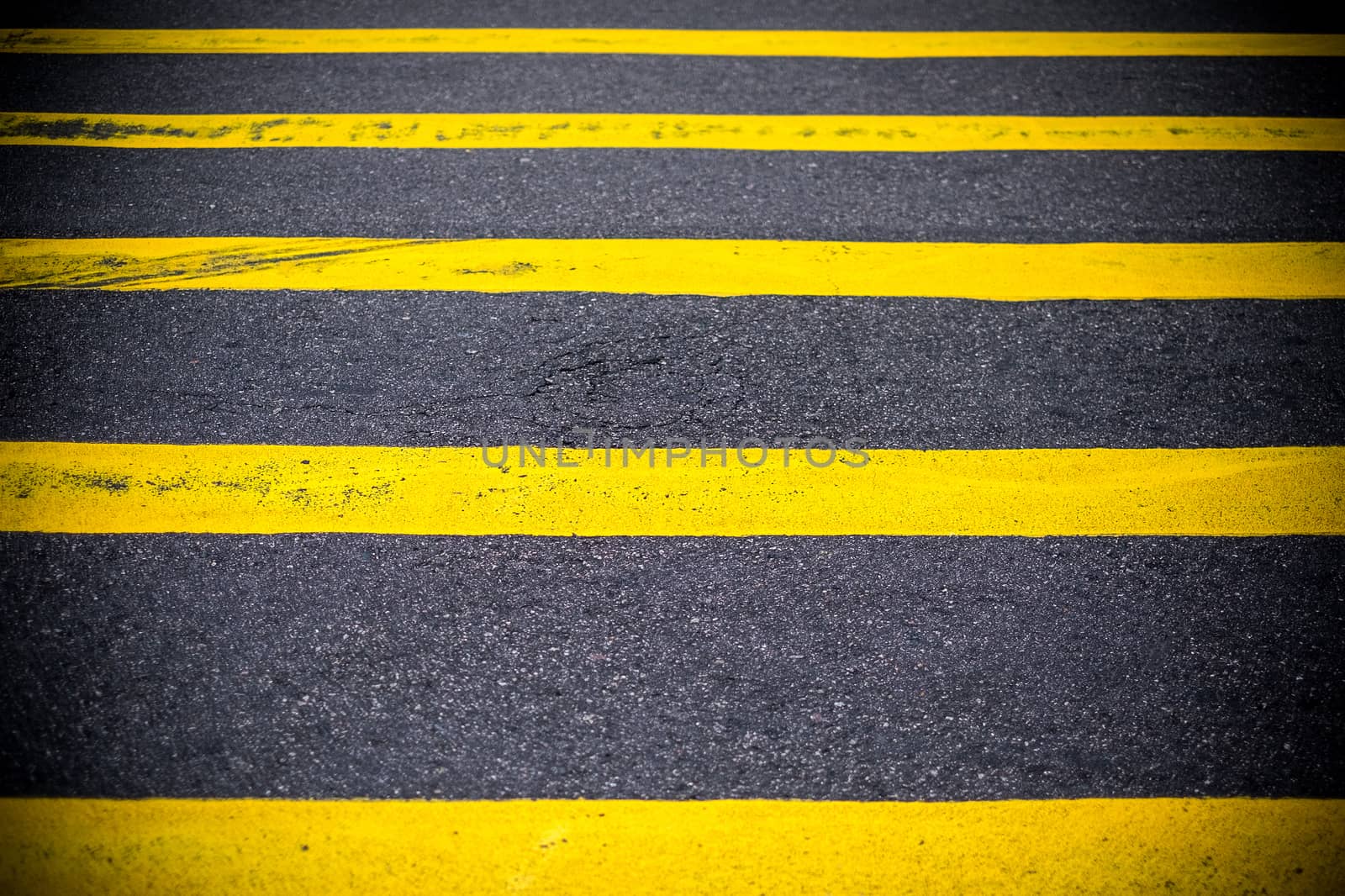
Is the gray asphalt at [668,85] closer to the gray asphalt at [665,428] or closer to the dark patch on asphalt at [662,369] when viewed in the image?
the gray asphalt at [665,428]

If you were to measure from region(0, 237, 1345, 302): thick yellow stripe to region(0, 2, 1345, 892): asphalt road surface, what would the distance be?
9cm

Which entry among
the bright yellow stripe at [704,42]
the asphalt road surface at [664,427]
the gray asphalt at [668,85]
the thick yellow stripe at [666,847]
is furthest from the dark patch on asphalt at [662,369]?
the bright yellow stripe at [704,42]

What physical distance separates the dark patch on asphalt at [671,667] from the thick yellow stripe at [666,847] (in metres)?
0.06

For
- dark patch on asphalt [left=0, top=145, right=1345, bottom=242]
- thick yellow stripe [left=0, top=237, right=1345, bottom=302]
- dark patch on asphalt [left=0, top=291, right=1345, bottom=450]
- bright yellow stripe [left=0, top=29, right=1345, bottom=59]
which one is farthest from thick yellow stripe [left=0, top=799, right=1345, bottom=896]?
bright yellow stripe [left=0, top=29, right=1345, bottom=59]

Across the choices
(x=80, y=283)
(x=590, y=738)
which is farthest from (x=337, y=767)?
(x=80, y=283)

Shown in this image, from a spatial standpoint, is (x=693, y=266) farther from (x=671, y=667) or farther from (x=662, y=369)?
(x=671, y=667)

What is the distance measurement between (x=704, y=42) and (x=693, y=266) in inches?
85.3

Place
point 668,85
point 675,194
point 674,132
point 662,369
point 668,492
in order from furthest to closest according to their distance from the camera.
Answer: point 668,85, point 674,132, point 675,194, point 662,369, point 668,492

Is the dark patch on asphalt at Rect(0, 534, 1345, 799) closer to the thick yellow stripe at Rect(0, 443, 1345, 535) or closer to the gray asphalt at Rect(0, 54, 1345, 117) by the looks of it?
the thick yellow stripe at Rect(0, 443, 1345, 535)

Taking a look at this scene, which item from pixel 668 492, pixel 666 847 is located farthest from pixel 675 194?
pixel 666 847

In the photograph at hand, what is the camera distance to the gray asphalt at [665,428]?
2752mm

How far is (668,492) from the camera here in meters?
3.45

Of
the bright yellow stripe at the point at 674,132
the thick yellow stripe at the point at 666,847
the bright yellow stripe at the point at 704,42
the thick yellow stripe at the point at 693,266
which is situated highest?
the bright yellow stripe at the point at 704,42

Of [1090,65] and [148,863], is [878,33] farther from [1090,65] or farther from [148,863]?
[148,863]
